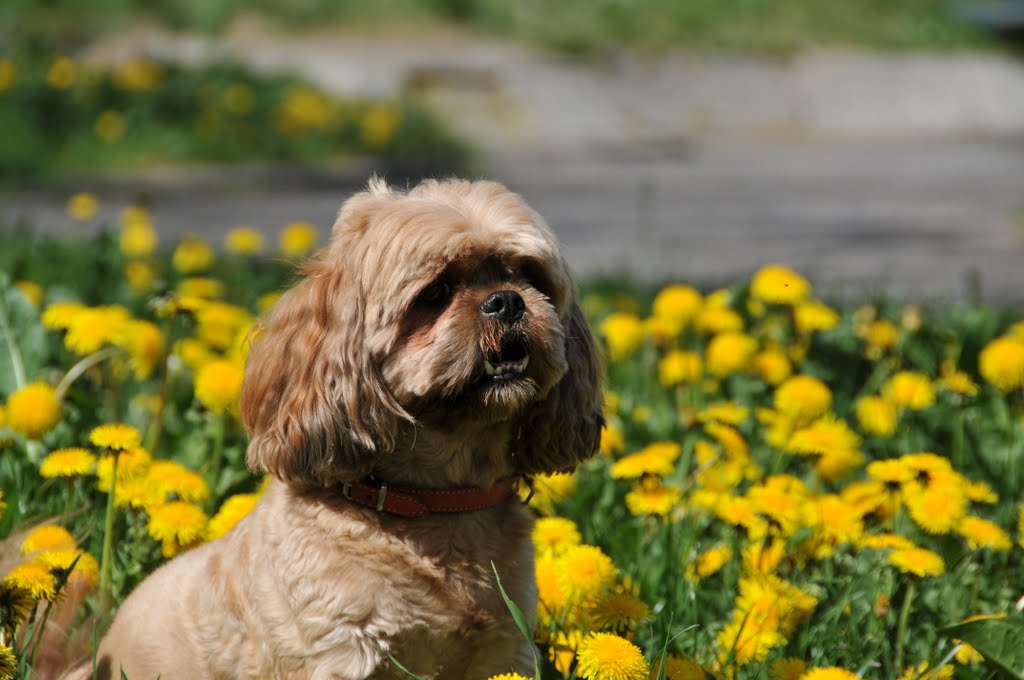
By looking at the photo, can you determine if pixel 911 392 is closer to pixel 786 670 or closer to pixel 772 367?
pixel 772 367

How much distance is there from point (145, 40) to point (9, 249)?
10271mm

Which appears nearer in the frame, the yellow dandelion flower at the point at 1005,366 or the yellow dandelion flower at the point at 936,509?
the yellow dandelion flower at the point at 936,509

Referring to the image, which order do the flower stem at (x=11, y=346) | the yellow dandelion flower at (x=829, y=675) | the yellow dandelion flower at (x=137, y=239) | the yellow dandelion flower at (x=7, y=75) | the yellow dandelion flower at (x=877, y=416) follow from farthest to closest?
the yellow dandelion flower at (x=7, y=75) < the yellow dandelion flower at (x=137, y=239) < the yellow dandelion flower at (x=877, y=416) < the flower stem at (x=11, y=346) < the yellow dandelion flower at (x=829, y=675)

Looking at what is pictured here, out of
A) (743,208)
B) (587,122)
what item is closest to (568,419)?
(743,208)

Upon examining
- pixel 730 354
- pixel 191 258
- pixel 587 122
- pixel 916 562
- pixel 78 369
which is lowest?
pixel 587 122

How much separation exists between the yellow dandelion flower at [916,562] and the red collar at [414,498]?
995 mm

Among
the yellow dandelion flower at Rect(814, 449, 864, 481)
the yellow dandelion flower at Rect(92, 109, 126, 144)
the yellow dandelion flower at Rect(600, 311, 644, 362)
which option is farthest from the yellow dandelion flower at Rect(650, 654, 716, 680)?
the yellow dandelion flower at Rect(92, 109, 126, 144)

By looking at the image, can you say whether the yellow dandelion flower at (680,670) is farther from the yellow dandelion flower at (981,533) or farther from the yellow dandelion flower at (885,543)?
the yellow dandelion flower at (981,533)

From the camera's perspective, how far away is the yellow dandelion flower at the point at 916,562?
3.14 metres

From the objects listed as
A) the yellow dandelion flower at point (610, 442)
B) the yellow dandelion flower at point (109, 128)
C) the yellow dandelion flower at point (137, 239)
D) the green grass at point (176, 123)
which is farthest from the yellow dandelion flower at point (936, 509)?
the yellow dandelion flower at point (109, 128)

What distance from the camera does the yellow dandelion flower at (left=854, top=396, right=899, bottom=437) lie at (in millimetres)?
4637

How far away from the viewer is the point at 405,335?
2.99m

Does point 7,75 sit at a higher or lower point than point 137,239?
lower

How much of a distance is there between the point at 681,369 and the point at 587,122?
12.0 m
